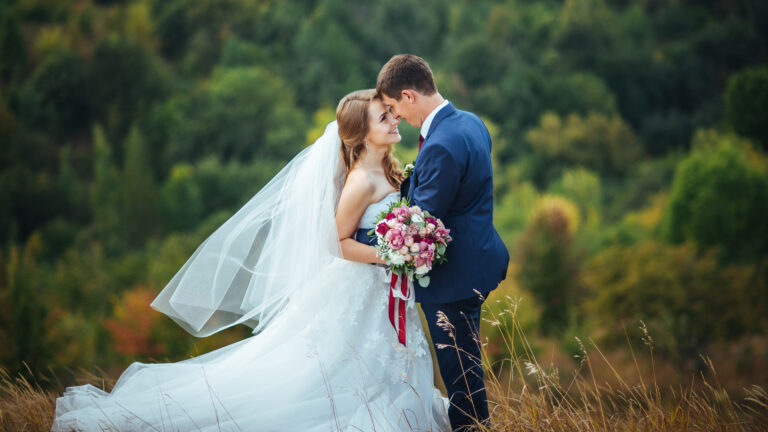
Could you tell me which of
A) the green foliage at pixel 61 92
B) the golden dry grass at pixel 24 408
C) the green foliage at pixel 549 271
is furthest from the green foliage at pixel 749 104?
the green foliage at pixel 61 92

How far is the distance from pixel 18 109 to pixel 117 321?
3446 cm

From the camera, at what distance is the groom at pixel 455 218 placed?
3135 millimetres

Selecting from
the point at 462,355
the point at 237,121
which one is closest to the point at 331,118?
the point at 237,121

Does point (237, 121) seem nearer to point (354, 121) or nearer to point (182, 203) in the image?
point (182, 203)

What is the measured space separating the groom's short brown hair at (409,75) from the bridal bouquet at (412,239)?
62 cm

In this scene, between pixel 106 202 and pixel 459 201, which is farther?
pixel 106 202

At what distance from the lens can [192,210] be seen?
44.8 meters

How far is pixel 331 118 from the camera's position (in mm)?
49156

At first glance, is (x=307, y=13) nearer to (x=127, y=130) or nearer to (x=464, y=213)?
(x=127, y=130)

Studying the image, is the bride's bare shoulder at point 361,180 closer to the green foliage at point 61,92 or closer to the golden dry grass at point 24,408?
the golden dry grass at point 24,408

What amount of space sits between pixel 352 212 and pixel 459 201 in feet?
2.09

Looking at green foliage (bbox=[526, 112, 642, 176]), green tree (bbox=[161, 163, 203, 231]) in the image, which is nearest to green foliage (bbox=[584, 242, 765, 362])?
green foliage (bbox=[526, 112, 642, 176])

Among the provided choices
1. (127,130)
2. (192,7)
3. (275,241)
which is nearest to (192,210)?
(127,130)

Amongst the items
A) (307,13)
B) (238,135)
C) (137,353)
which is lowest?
(137,353)
